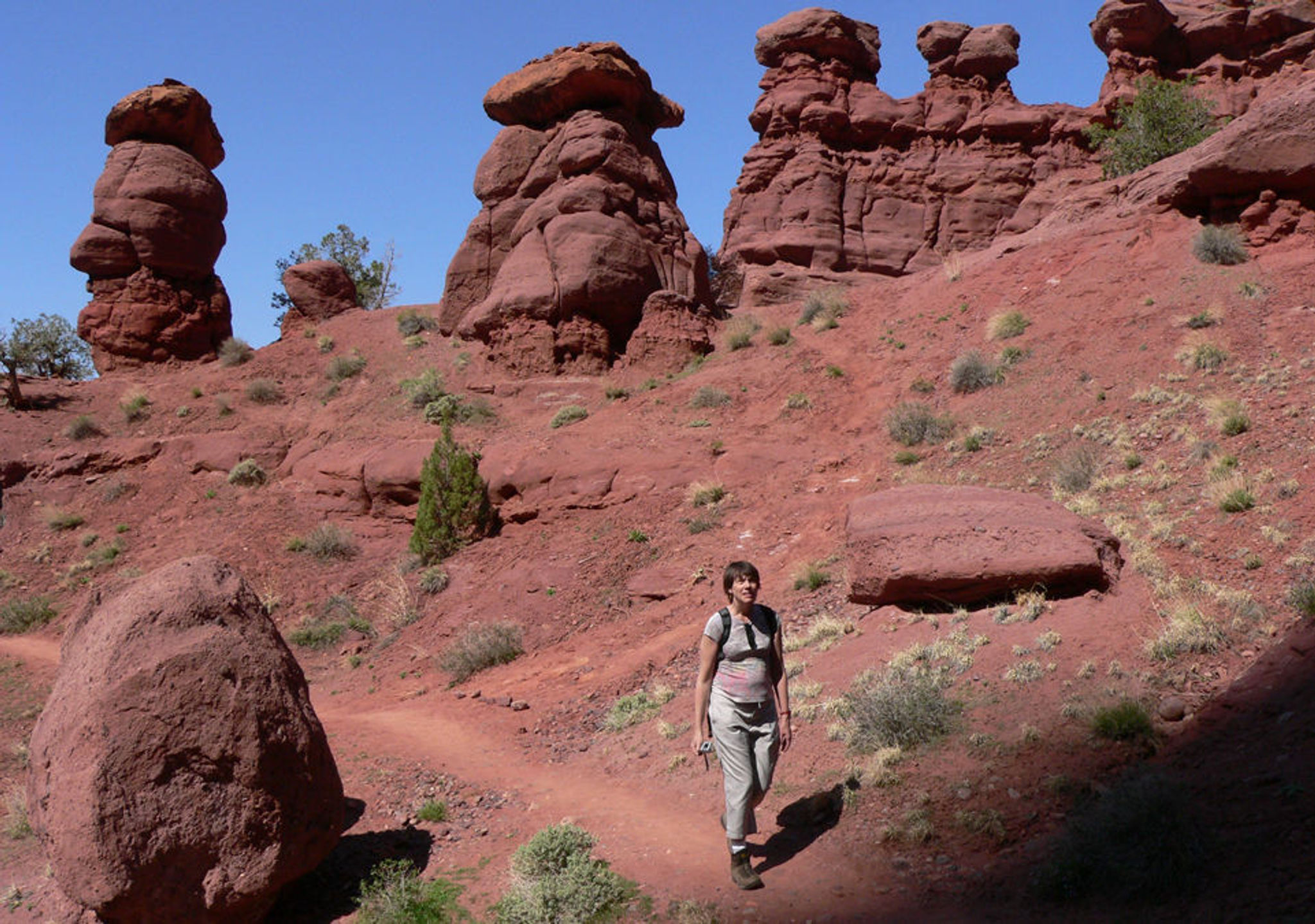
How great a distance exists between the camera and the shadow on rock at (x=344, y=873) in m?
6.08

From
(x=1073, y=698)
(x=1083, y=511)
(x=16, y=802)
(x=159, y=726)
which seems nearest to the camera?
(x=159, y=726)

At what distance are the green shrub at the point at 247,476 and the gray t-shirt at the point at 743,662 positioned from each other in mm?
19436

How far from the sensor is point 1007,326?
1800 centimetres

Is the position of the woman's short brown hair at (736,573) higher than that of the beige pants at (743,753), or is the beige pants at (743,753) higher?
the woman's short brown hair at (736,573)

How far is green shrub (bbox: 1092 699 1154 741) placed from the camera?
18.9 feet

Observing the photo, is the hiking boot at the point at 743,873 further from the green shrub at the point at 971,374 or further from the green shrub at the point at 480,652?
the green shrub at the point at 971,374

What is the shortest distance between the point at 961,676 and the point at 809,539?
5813mm

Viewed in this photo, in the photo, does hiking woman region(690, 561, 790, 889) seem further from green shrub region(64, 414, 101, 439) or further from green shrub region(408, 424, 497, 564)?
green shrub region(64, 414, 101, 439)

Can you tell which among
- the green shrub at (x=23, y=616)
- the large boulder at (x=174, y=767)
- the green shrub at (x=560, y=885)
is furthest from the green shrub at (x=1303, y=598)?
the green shrub at (x=23, y=616)

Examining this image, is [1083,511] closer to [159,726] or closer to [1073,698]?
[1073,698]

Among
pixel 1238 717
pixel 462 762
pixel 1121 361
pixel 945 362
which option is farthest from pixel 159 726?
pixel 945 362

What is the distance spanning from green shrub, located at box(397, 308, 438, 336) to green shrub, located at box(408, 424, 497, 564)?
11.3 metres

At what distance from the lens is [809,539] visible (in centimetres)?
1315

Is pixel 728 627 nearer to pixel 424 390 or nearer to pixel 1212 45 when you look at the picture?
pixel 424 390
